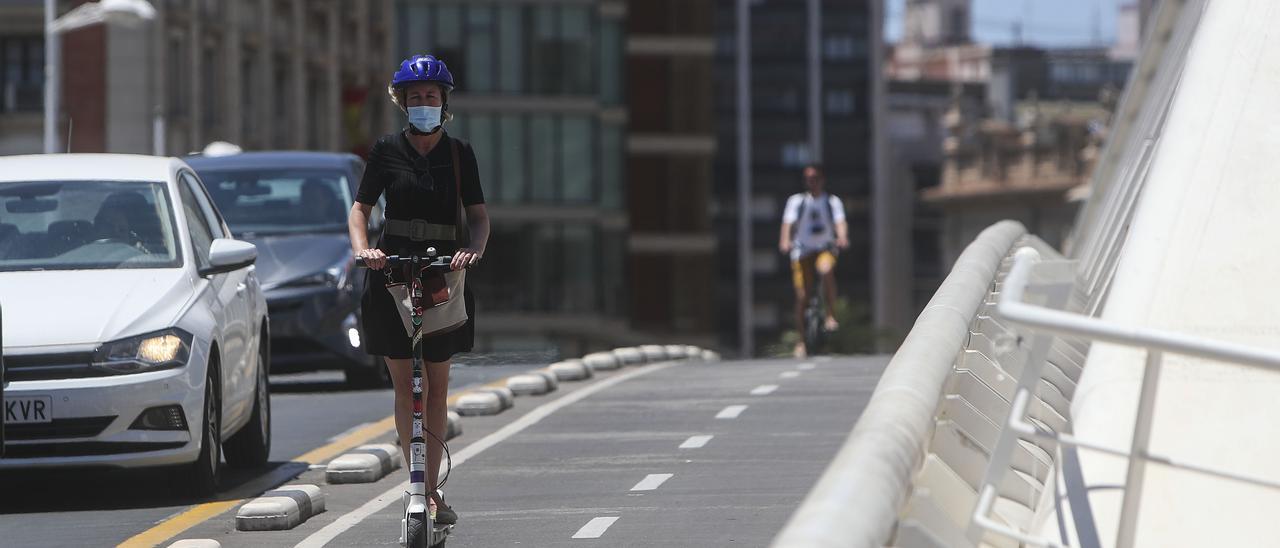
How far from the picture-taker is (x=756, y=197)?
136375 millimetres

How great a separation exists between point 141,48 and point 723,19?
8211 centimetres

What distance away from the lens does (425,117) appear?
29.6 ft

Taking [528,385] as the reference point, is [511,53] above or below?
above

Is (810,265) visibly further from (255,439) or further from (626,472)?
(626,472)

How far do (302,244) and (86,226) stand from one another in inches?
294

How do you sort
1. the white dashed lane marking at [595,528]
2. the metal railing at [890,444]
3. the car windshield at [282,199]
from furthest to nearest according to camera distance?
the car windshield at [282,199]
the white dashed lane marking at [595,528]
the metal railing at [890,444]

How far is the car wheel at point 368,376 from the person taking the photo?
1984 cm

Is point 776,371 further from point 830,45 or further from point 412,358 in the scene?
point 830,45

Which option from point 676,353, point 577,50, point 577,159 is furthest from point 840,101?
point 676,353

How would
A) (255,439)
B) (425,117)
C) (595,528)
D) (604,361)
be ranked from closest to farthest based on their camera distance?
(425,117) < (595,528) < (255,439) < (604,361)

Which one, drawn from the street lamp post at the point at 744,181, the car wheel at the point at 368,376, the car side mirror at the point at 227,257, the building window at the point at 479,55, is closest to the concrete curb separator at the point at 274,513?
the car side mirror at the point at 227,257

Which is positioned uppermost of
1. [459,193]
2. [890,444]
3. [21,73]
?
[21,73]

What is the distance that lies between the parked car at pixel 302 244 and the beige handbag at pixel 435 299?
948 centimetres

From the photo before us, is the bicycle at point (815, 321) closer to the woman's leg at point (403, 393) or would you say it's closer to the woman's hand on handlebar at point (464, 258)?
the woman's leg at point (403, 393)
